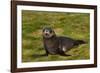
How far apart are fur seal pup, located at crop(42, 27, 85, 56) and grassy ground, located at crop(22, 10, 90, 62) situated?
0.04 metres

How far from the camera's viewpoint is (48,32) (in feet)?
6.36

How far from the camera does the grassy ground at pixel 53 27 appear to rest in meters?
1.86

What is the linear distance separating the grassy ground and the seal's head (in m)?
0.03

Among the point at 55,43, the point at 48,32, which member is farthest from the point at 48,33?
the point at 55,43

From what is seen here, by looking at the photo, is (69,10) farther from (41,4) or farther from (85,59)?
(85,59)

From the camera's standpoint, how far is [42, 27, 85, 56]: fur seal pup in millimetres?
1929

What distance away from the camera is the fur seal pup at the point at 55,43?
1.93 m

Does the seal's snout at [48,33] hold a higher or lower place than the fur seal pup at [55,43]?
higher

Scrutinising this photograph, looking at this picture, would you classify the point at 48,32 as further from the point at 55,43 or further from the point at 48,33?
the point at 55,43

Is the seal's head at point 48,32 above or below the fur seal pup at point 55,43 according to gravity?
above

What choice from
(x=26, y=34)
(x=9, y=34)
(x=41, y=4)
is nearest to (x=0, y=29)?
(x=9, y=34)

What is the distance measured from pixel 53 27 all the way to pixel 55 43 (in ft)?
0.51

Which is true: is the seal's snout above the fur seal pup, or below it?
above

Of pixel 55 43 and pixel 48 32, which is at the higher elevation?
pixel 48 32
